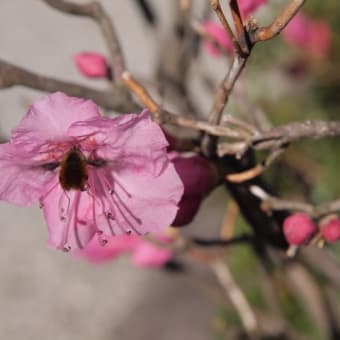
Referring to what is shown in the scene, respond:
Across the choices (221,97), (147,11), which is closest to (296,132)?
(221,97)

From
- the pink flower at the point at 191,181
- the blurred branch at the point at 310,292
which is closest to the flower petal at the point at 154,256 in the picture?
the blurred branch at the point at 310,292

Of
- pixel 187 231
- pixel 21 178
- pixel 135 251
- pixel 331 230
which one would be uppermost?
pixel 21 178

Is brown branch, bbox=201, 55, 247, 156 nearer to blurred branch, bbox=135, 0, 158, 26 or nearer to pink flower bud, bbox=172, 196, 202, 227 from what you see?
pink flower bud, bbox=172, 196, 202, 227

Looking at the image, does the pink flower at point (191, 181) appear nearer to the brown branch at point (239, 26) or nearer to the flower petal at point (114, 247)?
the brown branch at point (239, 26)

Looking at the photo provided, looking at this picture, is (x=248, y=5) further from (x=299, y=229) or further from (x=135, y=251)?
(x=135, y=251)

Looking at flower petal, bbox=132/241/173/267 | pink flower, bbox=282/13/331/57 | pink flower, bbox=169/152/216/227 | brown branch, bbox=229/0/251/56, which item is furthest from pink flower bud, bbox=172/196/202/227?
pink flower, bbox=282/13/331/57

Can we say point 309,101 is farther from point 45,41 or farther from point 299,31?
point 45,41
